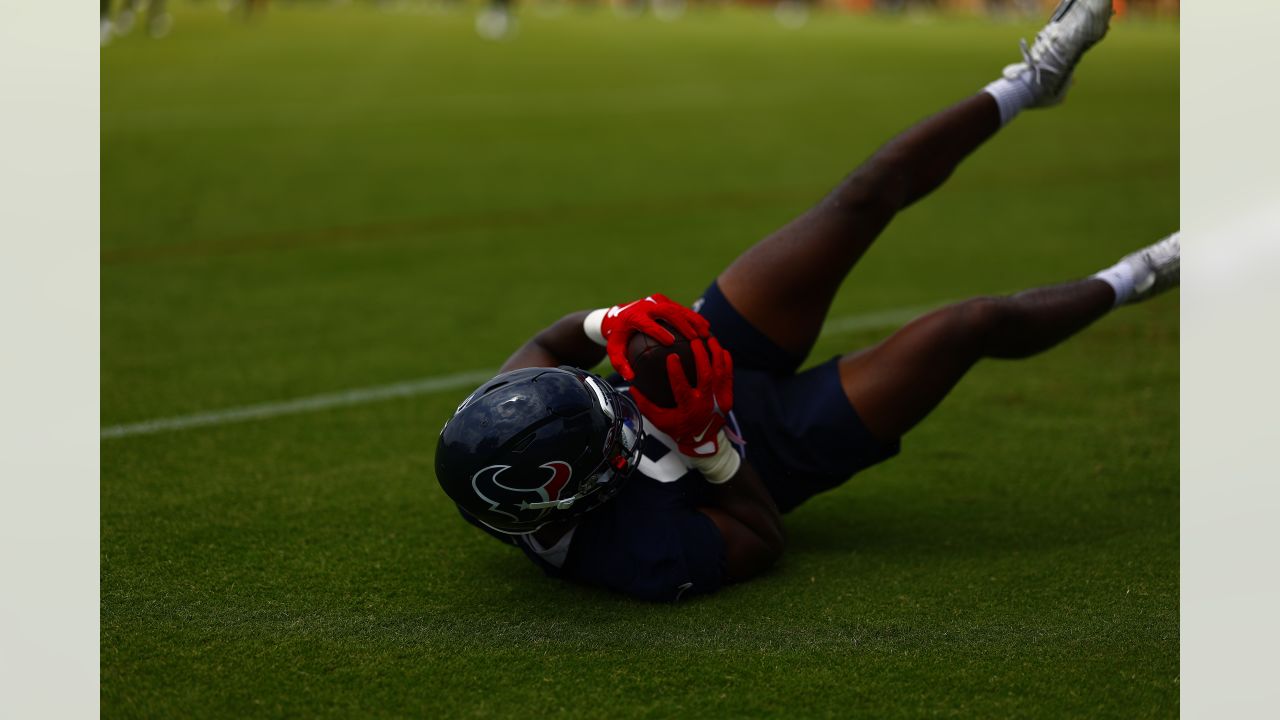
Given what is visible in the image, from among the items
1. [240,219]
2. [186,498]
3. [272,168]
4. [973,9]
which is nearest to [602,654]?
[186,498]

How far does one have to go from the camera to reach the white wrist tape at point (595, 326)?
3.57 metres

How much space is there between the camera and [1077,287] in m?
4.07

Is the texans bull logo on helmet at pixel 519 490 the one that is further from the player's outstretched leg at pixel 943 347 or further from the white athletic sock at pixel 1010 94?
the white athletic sock at pixel 1010 94

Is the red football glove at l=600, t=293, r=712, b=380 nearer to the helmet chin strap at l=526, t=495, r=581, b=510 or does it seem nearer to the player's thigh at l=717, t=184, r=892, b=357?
the helmet chin strap at l=526, t=495, r=581, b=510

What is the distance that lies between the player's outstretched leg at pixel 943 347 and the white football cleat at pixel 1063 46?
749 mm

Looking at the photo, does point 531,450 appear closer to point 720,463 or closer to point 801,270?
point 720,463

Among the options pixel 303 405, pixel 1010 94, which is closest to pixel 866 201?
pixel 1010 94

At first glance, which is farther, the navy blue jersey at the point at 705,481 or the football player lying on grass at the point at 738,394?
the navy blue jersey at the point at 705,481

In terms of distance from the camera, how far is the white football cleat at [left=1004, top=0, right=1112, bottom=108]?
428 cm

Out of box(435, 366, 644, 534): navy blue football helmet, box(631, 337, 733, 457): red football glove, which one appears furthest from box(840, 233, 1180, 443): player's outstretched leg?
box(435, 366, 644, 534): navy blue football helmet

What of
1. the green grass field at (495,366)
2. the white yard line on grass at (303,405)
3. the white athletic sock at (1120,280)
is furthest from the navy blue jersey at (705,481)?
the white yard line on grass at (303,405)

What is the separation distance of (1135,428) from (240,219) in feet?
20.9

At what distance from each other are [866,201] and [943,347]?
20.6 inches

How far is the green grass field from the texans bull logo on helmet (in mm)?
350
